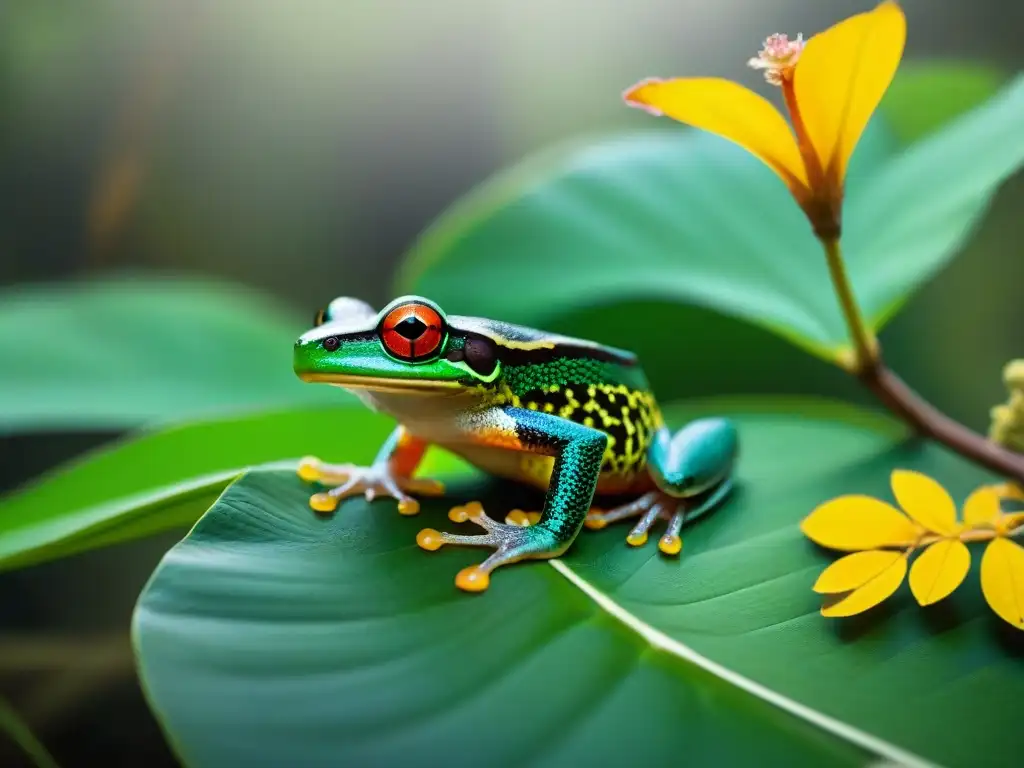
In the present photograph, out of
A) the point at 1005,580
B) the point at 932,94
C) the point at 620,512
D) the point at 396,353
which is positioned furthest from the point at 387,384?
the point at 932,94

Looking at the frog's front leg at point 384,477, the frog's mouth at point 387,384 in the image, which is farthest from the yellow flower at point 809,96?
the frog's front leg at point 384,477

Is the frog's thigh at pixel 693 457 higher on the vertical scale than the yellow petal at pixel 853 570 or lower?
lower

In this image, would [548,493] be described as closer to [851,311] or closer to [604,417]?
[604,417]

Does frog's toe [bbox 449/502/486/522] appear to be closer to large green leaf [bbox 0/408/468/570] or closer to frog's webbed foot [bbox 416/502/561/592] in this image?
frog's webbed foot [bbox 416/502/561/592]

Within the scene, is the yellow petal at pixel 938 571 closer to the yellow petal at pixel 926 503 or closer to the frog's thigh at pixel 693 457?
the yellow petal at pixel 926 503

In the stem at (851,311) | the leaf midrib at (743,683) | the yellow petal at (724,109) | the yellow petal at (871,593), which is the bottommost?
the leaf midrib at (743,683)

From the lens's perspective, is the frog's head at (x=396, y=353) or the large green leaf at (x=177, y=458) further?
the large green leaf at (x=177, y=458)

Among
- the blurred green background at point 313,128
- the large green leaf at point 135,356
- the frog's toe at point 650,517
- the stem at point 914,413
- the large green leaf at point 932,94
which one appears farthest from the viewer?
the blurred green background at point 313,128
